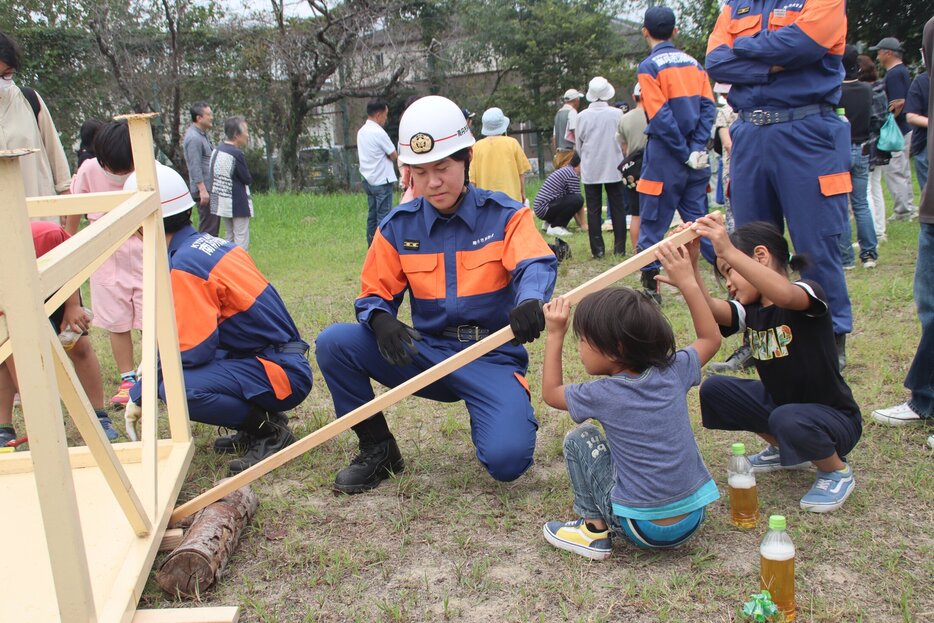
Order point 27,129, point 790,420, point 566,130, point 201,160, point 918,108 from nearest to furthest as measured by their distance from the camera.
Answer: point 790,420
point 27,129
point 918,108
point 201,160
point 566,130

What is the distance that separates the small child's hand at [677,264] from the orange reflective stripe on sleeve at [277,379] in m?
1.78

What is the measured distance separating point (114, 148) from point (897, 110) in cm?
697

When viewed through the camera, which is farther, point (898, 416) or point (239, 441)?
point (239, 441)

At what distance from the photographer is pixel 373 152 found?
9.39 metres

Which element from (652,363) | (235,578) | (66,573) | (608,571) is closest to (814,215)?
(652,363)

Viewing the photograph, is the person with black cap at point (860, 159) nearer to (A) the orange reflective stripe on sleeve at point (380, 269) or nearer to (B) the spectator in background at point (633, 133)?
(B) the spectator in background at point (633, 133)

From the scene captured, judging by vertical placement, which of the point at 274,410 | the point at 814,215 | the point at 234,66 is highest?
the point at 234,66

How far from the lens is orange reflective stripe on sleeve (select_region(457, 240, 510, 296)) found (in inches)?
130

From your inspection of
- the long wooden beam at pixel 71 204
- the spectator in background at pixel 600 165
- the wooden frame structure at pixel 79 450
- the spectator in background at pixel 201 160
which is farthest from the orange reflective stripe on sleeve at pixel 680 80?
the spectator in background at pixel 201 160

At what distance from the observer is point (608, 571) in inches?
104

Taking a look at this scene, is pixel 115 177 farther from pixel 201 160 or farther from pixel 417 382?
pixel 201 160

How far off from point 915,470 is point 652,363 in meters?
1.36

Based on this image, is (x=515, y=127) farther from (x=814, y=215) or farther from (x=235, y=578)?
(x=235, y=578)

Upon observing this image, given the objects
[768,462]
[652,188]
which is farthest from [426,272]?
[652,188]
